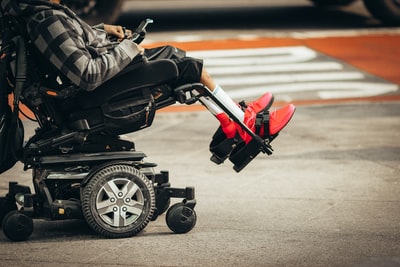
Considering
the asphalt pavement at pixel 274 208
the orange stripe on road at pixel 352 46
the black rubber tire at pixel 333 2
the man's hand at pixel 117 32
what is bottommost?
the black rubber tire at pixel 333 2

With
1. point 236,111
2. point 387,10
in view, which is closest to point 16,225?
point 236,111

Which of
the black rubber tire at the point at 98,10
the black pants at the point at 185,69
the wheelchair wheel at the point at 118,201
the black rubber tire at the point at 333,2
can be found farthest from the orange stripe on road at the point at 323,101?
the black rubber tire at the point at 333,2

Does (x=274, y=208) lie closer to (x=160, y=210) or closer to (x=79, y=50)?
(x=160, y=210)

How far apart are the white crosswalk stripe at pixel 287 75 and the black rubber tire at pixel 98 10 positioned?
1.68 metres

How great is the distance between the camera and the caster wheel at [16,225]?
6945 millimetres

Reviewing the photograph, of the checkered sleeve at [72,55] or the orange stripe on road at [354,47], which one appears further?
the orange stripe on road at [354,47]

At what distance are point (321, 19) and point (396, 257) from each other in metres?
12.1

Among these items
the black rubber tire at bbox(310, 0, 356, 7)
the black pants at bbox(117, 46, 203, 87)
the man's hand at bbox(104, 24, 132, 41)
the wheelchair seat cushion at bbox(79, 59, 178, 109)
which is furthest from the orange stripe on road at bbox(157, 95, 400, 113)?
the black rubber tire at bbox(310, 0, 356, 7)

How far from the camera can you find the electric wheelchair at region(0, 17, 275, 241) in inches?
273

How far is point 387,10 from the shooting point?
16766 millimetres

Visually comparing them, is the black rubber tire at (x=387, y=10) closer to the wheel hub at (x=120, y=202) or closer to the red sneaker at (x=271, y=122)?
the red sneaker at (x=271, y=122)

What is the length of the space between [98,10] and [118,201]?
31.0 feet

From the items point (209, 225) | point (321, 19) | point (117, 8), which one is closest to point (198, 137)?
point (209, 225)

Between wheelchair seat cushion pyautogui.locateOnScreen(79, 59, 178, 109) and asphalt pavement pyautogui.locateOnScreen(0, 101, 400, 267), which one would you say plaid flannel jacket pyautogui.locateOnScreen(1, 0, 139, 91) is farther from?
asphalt pavement pyautogui.locateOnScreen(0, 101, 400, 267)
